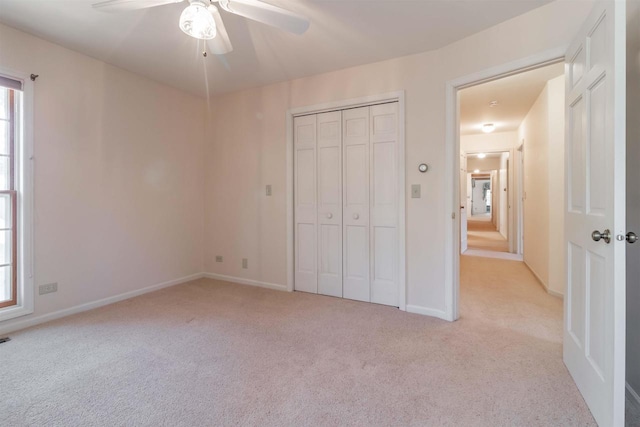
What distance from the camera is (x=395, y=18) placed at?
2332 millimetres

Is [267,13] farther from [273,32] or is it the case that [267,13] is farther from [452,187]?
[452,187]

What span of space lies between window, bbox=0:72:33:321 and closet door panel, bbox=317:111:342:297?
105 inches

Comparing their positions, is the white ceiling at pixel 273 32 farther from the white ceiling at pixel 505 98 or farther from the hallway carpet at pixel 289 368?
the hallway carpet at pixel 289 368

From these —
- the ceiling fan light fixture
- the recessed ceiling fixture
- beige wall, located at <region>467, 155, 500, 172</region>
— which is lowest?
the ceiling fan light fixture

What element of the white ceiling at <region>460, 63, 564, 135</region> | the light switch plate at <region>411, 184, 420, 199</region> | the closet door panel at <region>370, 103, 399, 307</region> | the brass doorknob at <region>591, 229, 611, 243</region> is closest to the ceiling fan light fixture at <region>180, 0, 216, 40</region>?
the closet door panel at <region>370, 103, 399, 307</region>

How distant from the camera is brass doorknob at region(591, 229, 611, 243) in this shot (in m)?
1.37

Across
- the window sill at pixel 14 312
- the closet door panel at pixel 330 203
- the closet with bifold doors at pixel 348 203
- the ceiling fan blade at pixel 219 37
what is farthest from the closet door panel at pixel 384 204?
the window sill at pixel 14 312

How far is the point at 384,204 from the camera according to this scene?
316 centimetres

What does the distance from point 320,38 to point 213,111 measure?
215 cm

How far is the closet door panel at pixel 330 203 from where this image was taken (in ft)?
11.1

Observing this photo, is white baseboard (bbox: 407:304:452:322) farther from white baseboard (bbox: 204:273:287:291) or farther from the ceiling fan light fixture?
the ceiling fan light fixture

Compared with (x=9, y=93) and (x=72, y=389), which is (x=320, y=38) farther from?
(x=72, y=389)

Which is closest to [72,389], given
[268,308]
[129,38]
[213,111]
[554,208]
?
[268,308]

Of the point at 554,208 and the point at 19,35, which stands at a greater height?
the point at 19,35
